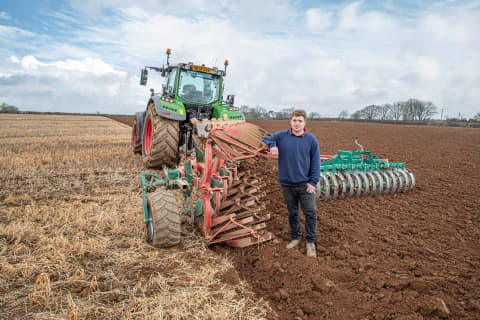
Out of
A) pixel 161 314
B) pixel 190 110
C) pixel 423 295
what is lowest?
pixel 161 314

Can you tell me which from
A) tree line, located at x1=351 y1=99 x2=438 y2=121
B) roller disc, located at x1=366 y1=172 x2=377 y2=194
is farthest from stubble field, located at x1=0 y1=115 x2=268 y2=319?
tree line, located at x1=351 y1=99 x2=438 y2=121

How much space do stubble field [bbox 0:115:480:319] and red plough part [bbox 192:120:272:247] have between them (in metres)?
0.17

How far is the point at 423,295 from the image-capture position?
7.47 ft

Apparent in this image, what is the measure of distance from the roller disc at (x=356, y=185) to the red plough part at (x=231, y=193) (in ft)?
7.40

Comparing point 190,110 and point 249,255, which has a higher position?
point 190,110

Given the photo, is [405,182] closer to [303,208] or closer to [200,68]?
[303,208]

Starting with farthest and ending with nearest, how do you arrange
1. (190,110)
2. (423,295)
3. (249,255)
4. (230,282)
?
1. (190,110)
2. (249,255)
3. (230,282)
4. (423,295)

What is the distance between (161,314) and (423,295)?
2012 millimetres

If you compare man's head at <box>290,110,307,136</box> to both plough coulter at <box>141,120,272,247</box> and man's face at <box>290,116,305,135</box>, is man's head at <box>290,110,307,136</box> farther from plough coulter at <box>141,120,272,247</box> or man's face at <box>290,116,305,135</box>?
plough coulter at <box>141,120,272,247</box>

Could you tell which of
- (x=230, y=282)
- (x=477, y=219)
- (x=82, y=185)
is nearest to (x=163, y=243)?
(x=230, y=282)

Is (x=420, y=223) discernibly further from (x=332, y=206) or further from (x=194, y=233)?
(x=194, y=233)

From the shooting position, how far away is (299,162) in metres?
2.93

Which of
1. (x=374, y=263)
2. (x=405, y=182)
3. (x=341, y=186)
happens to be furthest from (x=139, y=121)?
(x=374, y=263)

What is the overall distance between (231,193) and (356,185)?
8.46ft
